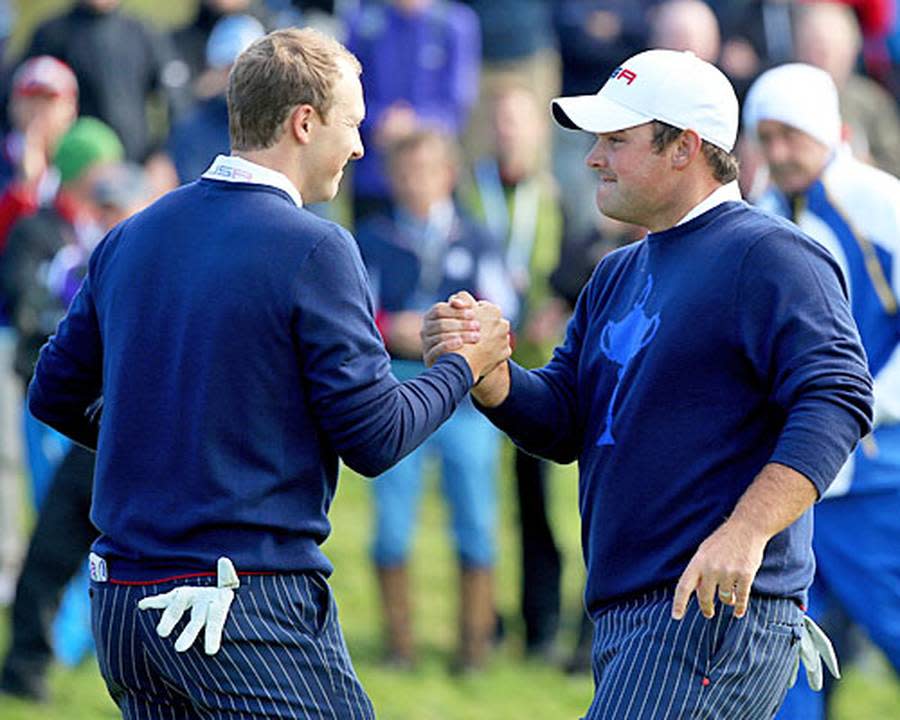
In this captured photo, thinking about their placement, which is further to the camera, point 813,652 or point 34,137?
point 34,137

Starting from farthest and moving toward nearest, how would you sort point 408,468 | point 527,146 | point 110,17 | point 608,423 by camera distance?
1. point 110,17
2. point 527,146
3. point 408,468
4. point 608,423

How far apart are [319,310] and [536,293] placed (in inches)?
205

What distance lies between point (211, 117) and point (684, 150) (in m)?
6.44

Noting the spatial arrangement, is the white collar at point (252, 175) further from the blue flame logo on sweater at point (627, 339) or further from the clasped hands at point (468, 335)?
the blue flame logo on sweater at point (627, 339)

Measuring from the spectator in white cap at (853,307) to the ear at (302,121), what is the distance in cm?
253

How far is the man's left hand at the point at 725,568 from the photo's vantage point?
402 cm

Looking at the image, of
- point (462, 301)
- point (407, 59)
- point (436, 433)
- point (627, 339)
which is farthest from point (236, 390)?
point (407, 59)

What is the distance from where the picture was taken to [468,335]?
4641 mm

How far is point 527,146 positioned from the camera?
9.12 metres

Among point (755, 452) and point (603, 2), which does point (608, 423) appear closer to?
point (755, 452)

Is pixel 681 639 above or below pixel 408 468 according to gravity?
above

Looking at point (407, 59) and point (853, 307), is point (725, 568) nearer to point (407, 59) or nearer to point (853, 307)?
point (853, 307)

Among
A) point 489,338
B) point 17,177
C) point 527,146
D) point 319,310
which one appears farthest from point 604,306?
point 17,177

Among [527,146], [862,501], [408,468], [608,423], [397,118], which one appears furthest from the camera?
[397,118]
